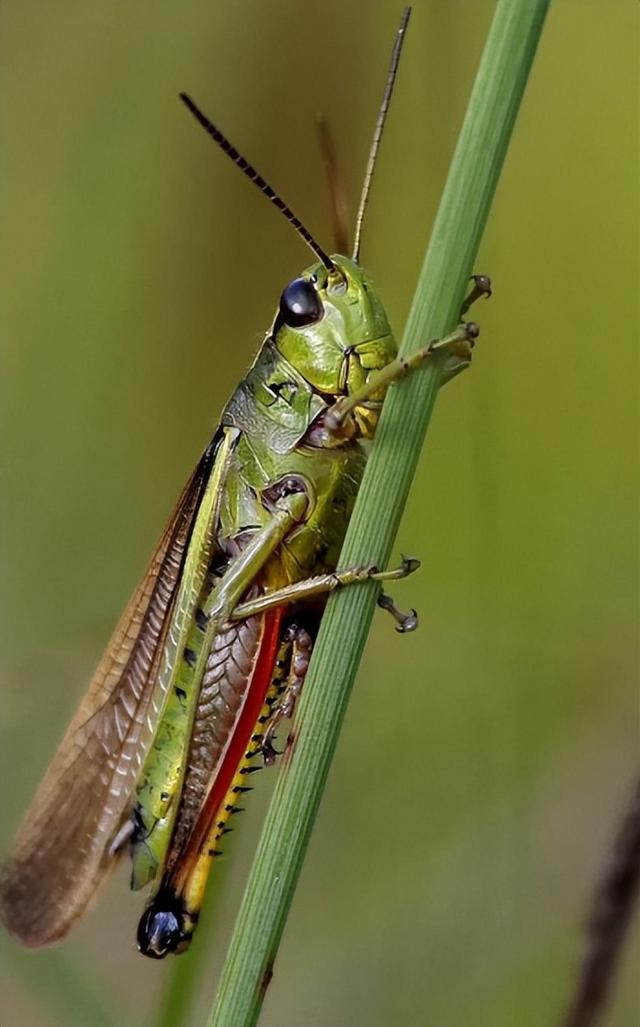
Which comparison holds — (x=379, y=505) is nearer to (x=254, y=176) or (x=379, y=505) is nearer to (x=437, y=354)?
(x=437, y=354)

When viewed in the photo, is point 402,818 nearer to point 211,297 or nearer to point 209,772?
point 209,772

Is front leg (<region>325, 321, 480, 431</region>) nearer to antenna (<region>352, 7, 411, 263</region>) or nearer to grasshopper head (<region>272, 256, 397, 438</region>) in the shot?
grasshopper head (<region>272, 256, 397, 438</region>)

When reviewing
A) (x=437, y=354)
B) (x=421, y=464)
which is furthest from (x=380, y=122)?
(x=421, y=464)

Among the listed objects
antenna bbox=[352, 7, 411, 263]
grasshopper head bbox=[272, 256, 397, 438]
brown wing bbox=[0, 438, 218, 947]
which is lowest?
brown wing bbox=[0, 438, 218, 947]

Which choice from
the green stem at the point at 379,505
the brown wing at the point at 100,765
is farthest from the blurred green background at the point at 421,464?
the green stem at the point at 379,505

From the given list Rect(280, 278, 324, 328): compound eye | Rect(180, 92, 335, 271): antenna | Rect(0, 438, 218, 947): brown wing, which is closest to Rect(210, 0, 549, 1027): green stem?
Rect(180, 92, 335, 271): antenna

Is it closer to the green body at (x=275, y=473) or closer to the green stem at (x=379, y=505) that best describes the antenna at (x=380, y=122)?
the green body at (x=275, y=473)
